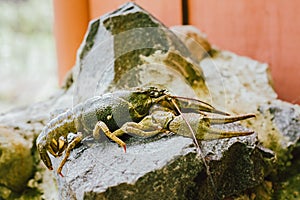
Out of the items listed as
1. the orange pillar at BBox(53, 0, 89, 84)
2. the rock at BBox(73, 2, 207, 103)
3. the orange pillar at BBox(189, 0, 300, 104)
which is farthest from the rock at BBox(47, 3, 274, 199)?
the orange pillar at BBox(53, 0, 89, 84)

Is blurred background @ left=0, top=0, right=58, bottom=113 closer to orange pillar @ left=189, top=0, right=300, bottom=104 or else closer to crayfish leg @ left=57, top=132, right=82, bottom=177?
orange pillar @ left=189, top=0, right=300, bottom=104

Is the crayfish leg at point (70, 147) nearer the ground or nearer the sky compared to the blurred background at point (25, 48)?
nearer the sky

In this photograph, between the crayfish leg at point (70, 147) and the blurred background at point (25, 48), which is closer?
the crayfish leg at point (70, 147)

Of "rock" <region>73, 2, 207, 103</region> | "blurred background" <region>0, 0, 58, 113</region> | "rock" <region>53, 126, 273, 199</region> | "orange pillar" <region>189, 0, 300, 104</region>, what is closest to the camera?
"rock" <region>53, 126, 273, 199</region>

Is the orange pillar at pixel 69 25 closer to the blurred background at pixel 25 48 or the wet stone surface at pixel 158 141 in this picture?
the wet stone surface at pixel 158 141

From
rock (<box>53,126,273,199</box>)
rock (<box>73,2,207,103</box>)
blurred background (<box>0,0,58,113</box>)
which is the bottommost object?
blurred background (<box>0,0,58,113</box>)

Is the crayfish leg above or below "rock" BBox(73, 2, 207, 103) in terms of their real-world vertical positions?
below

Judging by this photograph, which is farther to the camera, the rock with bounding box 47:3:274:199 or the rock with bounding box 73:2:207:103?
the rock with bounding box 73:2:207:103

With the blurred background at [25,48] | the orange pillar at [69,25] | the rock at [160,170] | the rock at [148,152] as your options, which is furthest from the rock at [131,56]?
the blurred background at [25,48]

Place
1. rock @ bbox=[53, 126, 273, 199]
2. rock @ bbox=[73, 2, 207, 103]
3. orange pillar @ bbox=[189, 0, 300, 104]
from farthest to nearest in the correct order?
orange pillar @ bbox=[189, 0, 300, 104]
rock @ bbox=[73, 2, 207, 103]
rock @ bbox=[53, 126, 273, 199]
